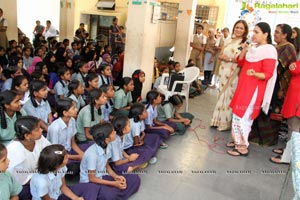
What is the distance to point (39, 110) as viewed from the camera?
2912 mm

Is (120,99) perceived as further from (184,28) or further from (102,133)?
(184,28)

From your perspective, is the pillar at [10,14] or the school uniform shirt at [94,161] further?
the pillar at [10,14]

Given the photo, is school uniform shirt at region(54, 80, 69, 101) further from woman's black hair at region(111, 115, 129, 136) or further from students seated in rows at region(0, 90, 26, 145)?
woman's black hair at region(111, 115, 129, 136)

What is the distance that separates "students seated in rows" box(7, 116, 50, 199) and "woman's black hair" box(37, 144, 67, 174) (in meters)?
0.27

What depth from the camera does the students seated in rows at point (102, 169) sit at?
2.15 meters

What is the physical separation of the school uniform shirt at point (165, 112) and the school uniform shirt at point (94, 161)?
1.51 meters

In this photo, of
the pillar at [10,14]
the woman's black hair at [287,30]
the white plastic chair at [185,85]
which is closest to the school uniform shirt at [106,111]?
the white plastic chair at [185,85]

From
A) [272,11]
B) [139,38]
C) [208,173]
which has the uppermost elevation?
[272,11]

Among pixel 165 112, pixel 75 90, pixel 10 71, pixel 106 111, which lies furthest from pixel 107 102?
pixel 10 71

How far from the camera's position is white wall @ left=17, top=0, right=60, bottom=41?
31.5 feet

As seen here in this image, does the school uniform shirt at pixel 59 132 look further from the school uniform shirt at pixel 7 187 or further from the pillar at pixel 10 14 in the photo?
the pillar at pixel 10 14

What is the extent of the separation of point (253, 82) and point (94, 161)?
1.88 m

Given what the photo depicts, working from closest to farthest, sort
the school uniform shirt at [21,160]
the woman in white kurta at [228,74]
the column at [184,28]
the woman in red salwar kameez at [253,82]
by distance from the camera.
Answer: the school uniform shirt at [21,160], the woman in red salwar kameez at [253,82], the woman in white kurta at [228,74], the column at [184,28]

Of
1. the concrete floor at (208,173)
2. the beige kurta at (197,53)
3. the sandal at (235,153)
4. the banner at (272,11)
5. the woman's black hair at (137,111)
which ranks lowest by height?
the concrete floor at (208,173)
